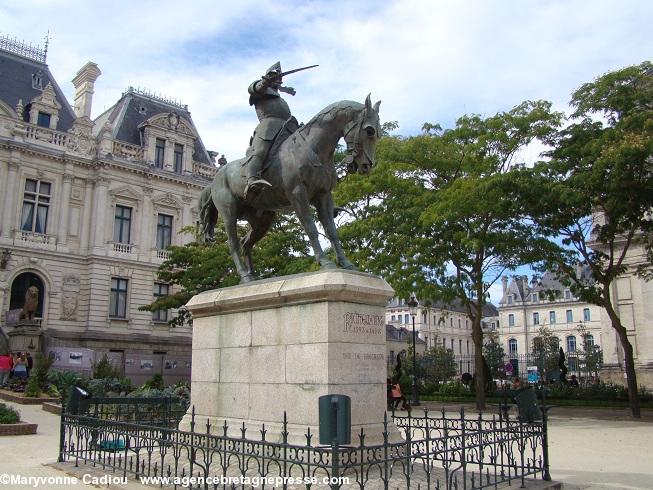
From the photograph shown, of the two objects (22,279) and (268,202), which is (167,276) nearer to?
(22,279)

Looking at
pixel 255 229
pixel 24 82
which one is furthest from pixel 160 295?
pixel 255 229

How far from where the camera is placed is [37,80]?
140ft

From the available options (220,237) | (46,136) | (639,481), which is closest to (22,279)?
(46,136)

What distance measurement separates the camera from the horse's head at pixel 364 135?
852cm

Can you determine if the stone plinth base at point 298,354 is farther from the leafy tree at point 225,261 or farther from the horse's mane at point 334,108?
the leafy tree at point 225,261

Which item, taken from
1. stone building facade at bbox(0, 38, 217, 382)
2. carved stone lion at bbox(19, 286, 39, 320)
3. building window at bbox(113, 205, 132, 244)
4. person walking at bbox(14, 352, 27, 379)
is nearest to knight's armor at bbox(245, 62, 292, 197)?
person walking at bbox(14, 352, 27, 379)

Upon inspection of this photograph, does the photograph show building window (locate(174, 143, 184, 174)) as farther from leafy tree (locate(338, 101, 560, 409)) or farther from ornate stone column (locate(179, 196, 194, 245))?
leafy tree (locate(338, 101, 560, 409))

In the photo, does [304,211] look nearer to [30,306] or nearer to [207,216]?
[207,216]

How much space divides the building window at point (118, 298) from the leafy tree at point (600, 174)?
94.4 ft

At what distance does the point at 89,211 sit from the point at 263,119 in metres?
34.2

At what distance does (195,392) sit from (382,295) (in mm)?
Answer: 3561

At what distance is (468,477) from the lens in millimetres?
8508

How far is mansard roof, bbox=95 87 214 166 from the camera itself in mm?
44406

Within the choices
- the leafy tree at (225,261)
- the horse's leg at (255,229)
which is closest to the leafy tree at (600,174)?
the leafy tree at (225,261)
